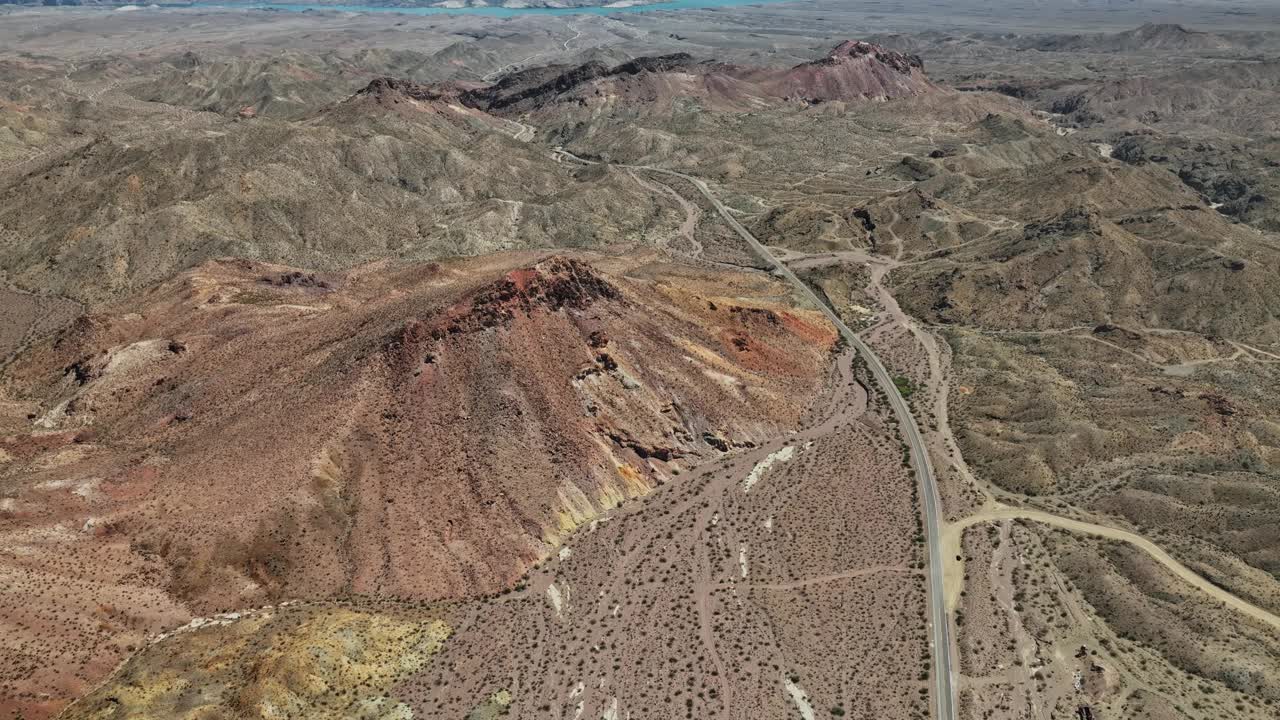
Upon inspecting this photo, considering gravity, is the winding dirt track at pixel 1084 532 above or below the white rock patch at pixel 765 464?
below

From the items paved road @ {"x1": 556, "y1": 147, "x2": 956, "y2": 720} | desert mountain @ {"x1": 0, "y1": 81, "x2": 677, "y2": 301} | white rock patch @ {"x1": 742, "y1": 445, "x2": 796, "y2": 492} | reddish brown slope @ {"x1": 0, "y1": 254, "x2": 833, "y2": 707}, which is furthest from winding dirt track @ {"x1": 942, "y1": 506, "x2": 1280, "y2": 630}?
desert mountain @ {"x1": 0, "y1": 81, "x2": 677, "y2": 301}

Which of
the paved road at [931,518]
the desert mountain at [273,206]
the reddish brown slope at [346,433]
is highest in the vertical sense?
the desert mountain at [273,206]

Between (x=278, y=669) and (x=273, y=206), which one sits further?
(x=273, y=206)

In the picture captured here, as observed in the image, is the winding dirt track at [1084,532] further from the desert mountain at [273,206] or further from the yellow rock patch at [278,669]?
the desert mountain at [273,206]

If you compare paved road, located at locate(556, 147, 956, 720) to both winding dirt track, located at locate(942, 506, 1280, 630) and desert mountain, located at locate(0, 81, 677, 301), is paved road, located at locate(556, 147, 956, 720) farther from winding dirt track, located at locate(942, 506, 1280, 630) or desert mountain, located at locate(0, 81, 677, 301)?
desert mountain, located at locate(0, 81, 677, 301)

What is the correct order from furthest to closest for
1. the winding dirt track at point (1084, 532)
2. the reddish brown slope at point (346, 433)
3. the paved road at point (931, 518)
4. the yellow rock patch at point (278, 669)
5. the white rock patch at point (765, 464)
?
the white rock patch at point (765, 464) → the winding dirt track at point (1084, 532) → the reddish brown slope at point (346, 433) → the paved road at point (931, 518) → the yellow rock patch at point (278, 669)

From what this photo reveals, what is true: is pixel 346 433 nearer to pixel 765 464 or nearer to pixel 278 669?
pixel 278 669

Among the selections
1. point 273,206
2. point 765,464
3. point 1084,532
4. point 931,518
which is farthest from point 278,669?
point 273,206

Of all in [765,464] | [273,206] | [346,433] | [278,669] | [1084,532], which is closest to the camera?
[278,669]

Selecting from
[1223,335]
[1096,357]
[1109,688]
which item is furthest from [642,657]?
[1223,335]

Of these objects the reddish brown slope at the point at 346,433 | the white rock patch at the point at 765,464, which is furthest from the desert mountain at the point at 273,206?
the white rock patch at the point at 765,464

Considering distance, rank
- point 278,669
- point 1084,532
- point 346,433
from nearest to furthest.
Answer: point 278,669 → point 1084,532 → point 346,433
